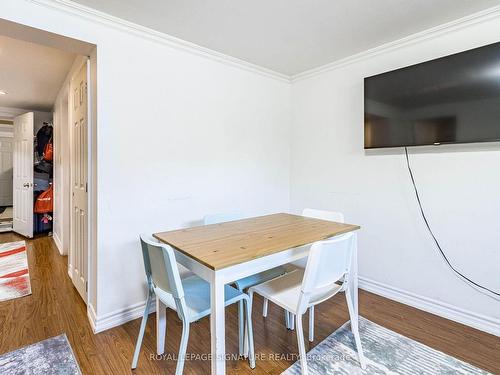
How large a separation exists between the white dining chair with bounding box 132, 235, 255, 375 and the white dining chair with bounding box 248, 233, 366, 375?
215mm

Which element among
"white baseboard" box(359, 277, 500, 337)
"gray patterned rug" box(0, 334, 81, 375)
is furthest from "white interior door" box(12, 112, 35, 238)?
"white baseboard" box(359, 277, 500, 337)

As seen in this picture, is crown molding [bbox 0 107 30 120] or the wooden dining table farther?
crown molding [bbox 0 107 30 120]

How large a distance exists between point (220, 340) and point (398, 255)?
192 cm

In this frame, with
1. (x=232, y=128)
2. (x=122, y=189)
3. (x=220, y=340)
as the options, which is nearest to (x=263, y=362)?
(x=220, y=340)

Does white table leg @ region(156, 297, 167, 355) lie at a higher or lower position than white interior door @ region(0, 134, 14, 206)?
lower

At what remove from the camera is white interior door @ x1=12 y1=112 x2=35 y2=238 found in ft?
14.3

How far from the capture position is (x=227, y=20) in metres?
2.00

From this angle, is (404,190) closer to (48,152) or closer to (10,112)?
(48,152)

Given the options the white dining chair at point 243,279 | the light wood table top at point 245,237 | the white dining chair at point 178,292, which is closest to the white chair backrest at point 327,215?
the light wood table top at point 245,237

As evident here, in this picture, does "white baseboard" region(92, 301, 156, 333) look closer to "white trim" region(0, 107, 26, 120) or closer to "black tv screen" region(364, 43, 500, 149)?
"black tv screen" region(364, 43, 500, 149)

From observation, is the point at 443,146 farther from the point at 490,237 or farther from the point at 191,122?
the point at 191,122

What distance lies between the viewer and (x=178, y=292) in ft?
4.09

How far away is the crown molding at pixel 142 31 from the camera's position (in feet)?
5.68

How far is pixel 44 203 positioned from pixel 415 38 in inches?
221
